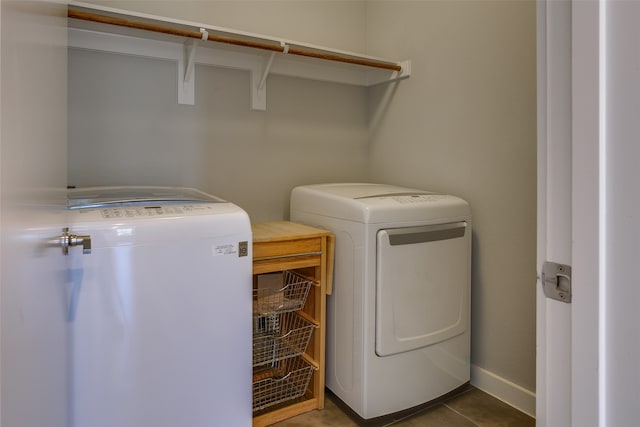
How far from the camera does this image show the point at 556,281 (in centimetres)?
61

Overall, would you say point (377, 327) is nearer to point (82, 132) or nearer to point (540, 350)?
point (540, 350)

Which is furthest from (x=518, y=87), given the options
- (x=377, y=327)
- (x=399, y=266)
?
(x=377, y=327)

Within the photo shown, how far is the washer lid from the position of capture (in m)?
1.45

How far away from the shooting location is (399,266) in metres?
1.75

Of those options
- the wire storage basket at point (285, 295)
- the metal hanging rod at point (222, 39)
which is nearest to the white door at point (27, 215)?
the metal hanging rod at point (222, 39)

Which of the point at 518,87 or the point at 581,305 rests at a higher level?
the point at 518,87

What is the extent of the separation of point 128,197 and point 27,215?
43.6 inches

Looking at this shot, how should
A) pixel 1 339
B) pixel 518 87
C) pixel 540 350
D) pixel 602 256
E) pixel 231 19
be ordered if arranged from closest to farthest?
pixel 1 339, pixel 602 256, pixel 540 350, pixel 518 87, pixel 231 19

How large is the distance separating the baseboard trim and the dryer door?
0.91 feet

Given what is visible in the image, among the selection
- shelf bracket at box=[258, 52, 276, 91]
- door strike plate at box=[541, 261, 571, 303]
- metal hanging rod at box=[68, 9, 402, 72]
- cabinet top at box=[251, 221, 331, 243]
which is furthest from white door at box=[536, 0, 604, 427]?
shelf bracket at box=[258, 52, 276, 91]

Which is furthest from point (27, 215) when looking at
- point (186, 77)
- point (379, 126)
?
point (379, 126)

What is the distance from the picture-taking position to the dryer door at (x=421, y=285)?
5.66 ft

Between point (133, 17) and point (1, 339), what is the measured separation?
1649 millimetres

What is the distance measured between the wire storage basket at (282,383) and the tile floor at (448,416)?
138 mm
